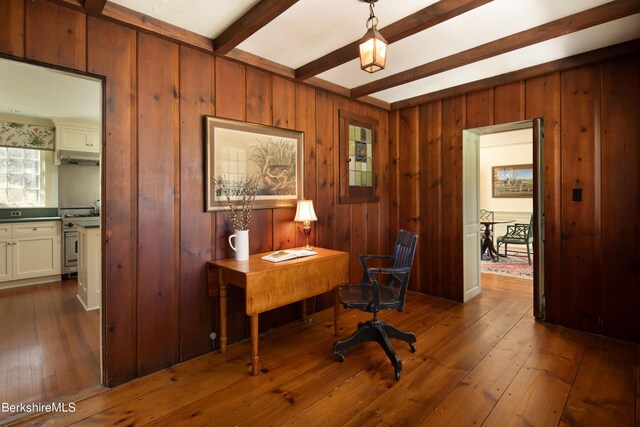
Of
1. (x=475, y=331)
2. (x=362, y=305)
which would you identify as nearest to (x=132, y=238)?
(x=362, y=305)

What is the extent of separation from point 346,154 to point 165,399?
9.08 feet

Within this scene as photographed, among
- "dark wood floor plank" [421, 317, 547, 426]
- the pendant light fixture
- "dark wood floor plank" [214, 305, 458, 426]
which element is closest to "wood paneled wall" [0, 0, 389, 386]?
"dark wood floor plank" [214, 305, 458, 426]

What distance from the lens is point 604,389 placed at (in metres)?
1.98

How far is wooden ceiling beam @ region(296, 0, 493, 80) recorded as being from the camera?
187 cm

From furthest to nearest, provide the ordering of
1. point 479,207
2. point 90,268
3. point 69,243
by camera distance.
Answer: point 69,243 < point 479,207 < point 90,268

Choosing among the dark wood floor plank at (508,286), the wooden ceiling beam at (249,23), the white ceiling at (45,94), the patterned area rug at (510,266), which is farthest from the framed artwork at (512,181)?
the white ceiling at (45,94)

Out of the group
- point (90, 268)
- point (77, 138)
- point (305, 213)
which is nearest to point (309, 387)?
point (305, 213)

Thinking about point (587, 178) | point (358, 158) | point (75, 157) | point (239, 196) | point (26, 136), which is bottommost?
point (239, 196)

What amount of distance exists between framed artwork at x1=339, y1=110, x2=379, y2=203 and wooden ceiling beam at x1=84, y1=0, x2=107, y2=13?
7.50 feet

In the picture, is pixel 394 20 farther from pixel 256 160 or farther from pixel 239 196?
pixel 239 196

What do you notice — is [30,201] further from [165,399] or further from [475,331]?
[475,331]

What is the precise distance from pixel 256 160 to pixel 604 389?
9.47 ft

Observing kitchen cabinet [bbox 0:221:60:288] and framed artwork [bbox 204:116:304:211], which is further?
kitchen cabinet [bbox 0:221:60:288]

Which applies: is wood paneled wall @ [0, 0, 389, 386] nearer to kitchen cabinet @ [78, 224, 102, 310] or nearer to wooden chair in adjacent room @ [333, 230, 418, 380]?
wooden chair in adjacent room @ [333, 230, 418, 380]
